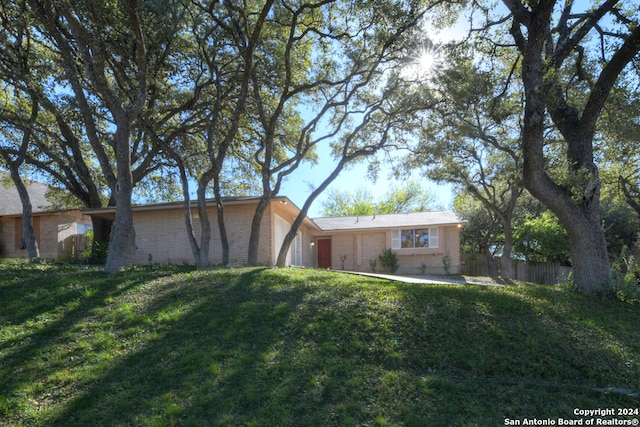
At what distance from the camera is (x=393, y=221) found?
20.4 m

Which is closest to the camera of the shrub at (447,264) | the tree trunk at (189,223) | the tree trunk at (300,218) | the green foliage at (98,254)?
the tree trunk at (189,223)

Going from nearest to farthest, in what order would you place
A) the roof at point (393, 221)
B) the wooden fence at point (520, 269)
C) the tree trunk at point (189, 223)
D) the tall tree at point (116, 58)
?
1. the tall tree at point (116, 58)
2. the tree trunk at point (189, 223)
3. the roof at point (393, 221)
4. the wooden fence at point (520, 269)

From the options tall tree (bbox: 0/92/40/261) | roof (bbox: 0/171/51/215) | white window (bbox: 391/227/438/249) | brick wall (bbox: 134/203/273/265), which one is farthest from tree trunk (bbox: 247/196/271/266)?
roof (bbox: 0/171/51/215)

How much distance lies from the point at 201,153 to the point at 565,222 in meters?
12.0

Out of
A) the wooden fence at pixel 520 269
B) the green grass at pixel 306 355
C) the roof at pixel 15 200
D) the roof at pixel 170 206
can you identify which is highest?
the roof at pixel 15 200

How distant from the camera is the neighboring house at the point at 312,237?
1453cm

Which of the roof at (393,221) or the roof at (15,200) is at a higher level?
the roof at (15,200)

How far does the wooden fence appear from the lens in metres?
19.3

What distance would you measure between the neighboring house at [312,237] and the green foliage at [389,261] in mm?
390

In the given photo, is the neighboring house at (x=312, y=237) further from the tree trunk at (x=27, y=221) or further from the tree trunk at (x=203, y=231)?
the tree trunk at (x=27, y=221)

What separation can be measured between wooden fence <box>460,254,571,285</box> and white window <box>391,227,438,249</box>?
330 cm

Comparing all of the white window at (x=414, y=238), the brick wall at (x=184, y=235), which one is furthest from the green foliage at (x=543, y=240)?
the brick wall at (x=184, y=235)

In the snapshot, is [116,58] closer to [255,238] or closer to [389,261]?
[255,238]

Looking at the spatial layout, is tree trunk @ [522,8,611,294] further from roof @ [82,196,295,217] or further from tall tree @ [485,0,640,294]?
roof @ [82,196,295,217]
